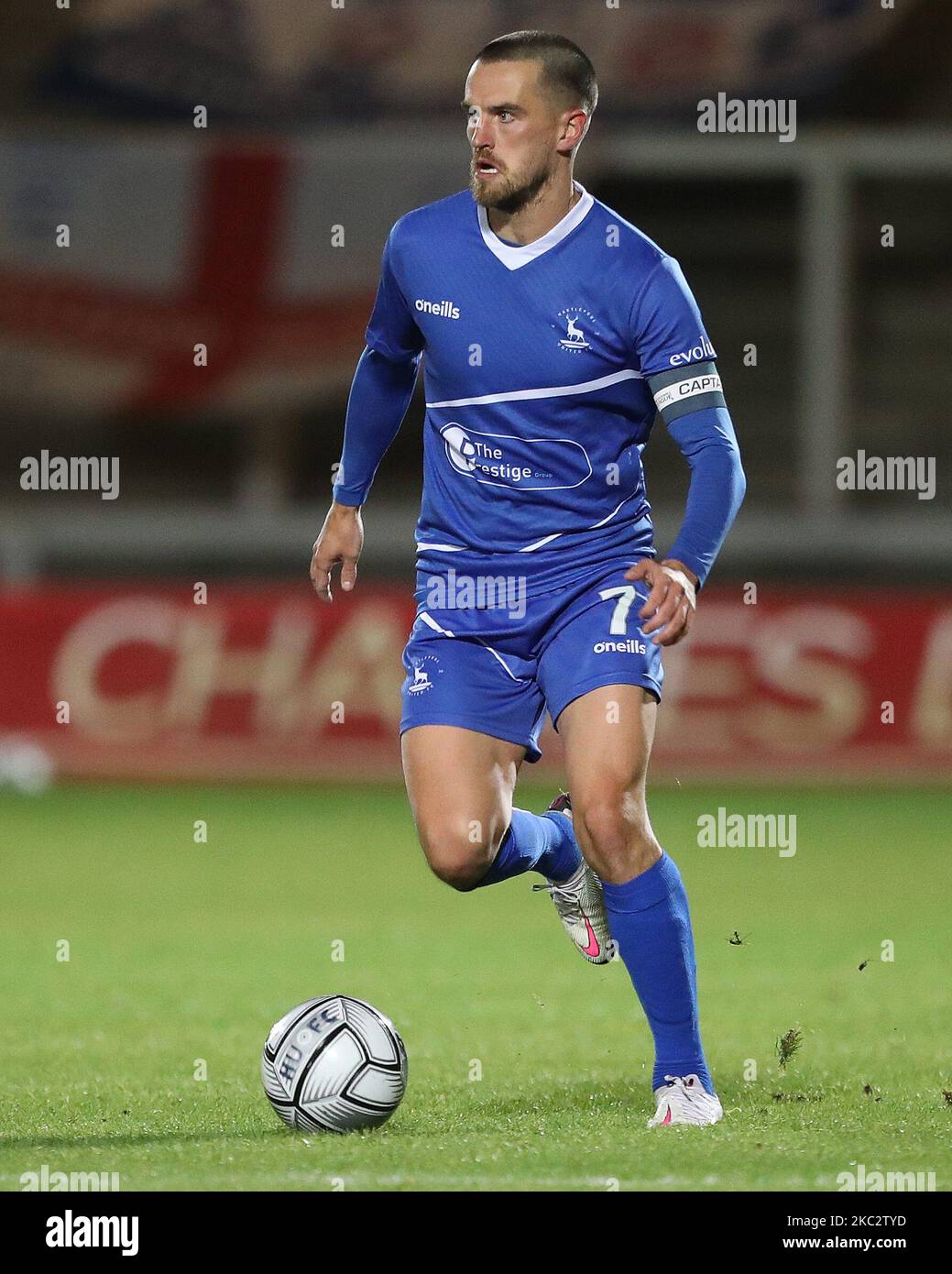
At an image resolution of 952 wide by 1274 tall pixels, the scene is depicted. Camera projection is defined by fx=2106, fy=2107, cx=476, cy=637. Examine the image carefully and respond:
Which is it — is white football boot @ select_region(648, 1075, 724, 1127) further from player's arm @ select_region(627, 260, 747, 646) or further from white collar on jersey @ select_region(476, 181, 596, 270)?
white collar on jersey @ select_region(476, 181, 596, 270)

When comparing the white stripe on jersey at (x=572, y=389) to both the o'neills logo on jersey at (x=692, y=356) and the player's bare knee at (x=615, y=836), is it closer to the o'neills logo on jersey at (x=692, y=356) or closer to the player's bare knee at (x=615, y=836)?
the o'neills logo on jersey at (x=692, y=356)

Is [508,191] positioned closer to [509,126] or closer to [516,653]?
[509,126]

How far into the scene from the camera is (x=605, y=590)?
184 inches

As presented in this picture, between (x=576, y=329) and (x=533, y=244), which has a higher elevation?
(x=533, y=244)

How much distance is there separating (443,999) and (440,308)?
2376 millimetres

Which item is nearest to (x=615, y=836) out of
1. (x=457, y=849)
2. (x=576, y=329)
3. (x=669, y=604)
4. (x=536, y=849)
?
(x=457, y=849)

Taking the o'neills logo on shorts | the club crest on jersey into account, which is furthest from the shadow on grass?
the club crest on jersey

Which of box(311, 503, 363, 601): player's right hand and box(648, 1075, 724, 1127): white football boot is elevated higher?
box(311, 503, 363, 601): player's right hand

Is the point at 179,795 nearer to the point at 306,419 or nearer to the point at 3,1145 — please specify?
the point at 3,1145

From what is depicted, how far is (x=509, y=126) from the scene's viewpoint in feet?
15.0

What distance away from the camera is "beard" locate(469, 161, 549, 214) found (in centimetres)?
463

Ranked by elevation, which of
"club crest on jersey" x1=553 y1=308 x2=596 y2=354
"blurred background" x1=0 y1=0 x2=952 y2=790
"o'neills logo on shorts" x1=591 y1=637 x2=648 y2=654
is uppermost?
"blurred background" x1=0 y1=0 x2=952 y2=790

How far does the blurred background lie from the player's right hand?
710 cm
